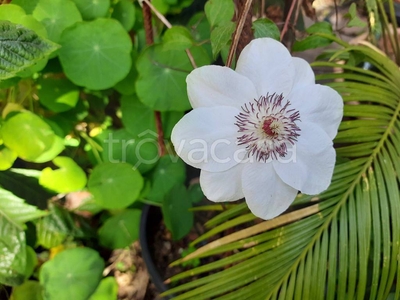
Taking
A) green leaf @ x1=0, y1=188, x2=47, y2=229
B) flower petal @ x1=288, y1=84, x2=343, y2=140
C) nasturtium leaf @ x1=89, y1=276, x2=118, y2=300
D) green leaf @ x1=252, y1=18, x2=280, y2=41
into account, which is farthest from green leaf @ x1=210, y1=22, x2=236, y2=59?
nasturtium leaf @ x1=89, y1=276, x2=118, y2=300

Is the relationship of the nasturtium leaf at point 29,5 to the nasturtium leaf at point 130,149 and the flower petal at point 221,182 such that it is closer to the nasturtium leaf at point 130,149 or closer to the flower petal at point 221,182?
the nasturtium leaf at point 130,149

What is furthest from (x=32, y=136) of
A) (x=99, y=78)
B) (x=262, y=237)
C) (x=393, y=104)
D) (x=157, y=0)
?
(x=393, y=104)

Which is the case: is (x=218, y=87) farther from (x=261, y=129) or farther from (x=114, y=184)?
(x=114, y=184)

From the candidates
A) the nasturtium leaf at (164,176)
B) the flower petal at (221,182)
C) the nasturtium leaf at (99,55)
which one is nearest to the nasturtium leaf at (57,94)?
the nasturtium leaf at (99,55)

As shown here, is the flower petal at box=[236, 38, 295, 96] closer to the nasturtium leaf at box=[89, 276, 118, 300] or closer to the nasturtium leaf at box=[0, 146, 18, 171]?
the nasturtium leaf at box=[0, 146, 18, 171]

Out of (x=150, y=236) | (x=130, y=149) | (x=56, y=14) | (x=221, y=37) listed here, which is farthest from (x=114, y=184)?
(x=221, y=37)
